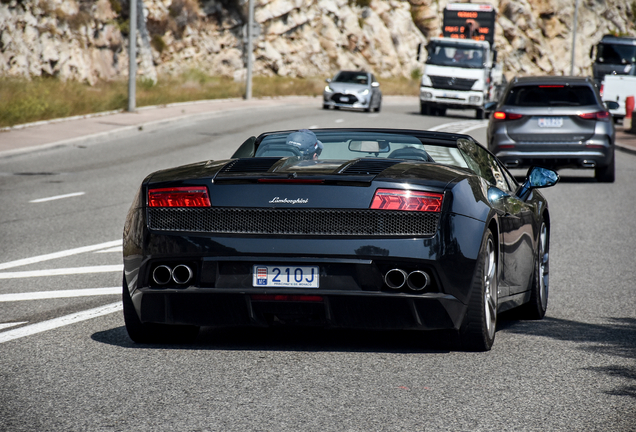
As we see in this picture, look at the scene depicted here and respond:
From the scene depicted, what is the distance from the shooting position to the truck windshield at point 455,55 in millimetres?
39375

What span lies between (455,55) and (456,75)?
1.11 m

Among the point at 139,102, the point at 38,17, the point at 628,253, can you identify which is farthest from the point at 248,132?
the point at 628,253

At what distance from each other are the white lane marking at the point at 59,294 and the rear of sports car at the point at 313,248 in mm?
2224

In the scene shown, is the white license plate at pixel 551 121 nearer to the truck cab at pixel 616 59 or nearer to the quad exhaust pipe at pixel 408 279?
the quad exhaust pipe at pixel 408 279

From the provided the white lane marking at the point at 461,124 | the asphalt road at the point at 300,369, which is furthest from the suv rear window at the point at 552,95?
the white lane marking at the point at 461,124

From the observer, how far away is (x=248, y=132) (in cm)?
2811

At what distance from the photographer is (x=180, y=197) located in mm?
5320

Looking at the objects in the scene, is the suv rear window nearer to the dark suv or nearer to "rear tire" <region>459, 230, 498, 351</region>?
the dark suv

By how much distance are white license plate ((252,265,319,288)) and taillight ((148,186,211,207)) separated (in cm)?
45

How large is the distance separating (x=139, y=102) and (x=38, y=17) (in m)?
7.20

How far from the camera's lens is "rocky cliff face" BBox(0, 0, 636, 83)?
134 feet

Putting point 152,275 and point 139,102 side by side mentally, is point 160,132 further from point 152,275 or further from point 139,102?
point 152,275

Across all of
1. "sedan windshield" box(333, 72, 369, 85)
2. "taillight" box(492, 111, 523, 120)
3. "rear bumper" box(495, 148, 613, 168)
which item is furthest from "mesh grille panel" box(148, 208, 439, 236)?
"sedan windshield" box(333, 72, 369, 85)

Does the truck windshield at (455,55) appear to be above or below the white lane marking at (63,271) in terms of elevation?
above
